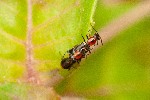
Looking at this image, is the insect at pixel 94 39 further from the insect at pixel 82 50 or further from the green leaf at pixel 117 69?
the green leaf at pixel 117 69

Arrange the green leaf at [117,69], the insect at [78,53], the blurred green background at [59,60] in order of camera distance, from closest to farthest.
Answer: the blurred green background at [59,60] → the insect at [78,53] → the green leaf at [117,69]

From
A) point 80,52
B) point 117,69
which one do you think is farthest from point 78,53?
point 117,69

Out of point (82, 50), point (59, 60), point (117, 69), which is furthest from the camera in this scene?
point (117, 69)

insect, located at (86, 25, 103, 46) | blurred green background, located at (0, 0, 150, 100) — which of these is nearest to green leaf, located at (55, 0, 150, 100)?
blurred green background, located at (0, 0, 150, 100)

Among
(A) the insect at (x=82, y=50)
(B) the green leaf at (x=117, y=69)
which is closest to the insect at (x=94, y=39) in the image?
(A) the insect at (x=82, y=50)

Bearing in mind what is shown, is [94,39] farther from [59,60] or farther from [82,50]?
[59,60]

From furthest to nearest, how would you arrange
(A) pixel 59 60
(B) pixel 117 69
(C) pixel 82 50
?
(B) pixel 117 69 < (C) pixel 82 50 < (A) pixel 59 60

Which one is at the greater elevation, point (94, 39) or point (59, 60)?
point (94, 39)

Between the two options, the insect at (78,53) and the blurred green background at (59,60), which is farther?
the insect at (78,53)
